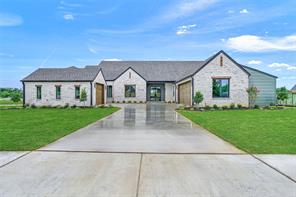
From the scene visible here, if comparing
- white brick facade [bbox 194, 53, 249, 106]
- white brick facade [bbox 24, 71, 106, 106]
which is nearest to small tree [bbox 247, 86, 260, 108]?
white brick facade [bbox 194, 53, 249, 106]

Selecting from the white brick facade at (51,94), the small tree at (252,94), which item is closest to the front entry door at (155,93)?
the white brick facade at (51,94)

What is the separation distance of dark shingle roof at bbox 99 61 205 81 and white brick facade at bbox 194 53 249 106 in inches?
516

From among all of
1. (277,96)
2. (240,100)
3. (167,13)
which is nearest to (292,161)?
(167,13)

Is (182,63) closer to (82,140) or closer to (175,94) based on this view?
(175,94)

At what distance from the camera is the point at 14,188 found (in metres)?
3.88

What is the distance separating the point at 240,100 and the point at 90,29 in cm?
1622

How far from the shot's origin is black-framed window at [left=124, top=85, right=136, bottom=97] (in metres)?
36.2

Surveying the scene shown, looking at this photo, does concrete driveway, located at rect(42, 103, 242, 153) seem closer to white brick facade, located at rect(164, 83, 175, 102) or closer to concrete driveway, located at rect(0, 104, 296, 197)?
concrete driveway, located at rect(0, 104, 296, 197)

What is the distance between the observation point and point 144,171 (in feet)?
15.4

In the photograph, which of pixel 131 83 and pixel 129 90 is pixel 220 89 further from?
pixel 129 90

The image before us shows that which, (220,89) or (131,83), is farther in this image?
(131,83)

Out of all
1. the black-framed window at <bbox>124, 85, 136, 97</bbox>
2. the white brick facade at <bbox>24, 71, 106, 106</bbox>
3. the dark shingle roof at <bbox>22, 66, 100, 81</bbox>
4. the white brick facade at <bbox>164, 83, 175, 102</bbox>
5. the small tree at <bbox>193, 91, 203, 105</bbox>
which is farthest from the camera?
the white brick facade at <bbox>164, 83, 175, 102</bbox>

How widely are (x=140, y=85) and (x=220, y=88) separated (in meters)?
14.3

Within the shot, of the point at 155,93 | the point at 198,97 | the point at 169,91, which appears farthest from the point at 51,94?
the point at 169,91
